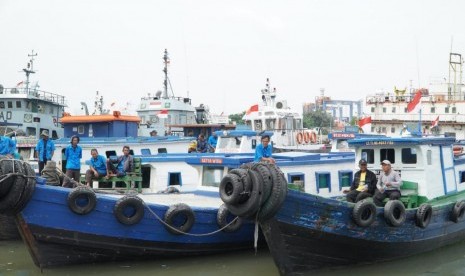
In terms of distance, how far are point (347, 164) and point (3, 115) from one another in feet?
68.9

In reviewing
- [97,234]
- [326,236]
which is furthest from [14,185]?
[326,236]

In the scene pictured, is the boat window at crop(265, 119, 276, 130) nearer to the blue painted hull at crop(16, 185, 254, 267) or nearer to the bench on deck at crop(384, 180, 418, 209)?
the bench on deck at crop(384, 180, 418, 209)

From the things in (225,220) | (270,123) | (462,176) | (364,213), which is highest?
(270,123)

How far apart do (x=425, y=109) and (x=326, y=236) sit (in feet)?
86.3

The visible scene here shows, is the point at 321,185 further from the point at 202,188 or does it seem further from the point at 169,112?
the point at 169,112

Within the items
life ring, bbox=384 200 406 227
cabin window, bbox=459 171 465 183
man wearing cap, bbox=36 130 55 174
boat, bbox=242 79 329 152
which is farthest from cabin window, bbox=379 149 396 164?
boat, bbox=242 79 329 152

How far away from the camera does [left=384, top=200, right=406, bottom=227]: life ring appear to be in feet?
→ 38.2

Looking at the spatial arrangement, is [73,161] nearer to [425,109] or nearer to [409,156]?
[409,156]

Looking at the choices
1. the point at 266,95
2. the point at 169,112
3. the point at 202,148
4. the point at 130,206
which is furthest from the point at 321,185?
the point at 169,112

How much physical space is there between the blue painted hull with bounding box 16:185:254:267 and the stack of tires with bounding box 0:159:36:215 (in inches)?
11.3

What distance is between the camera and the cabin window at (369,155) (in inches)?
547

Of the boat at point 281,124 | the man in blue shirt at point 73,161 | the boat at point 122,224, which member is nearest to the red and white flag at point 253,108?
the boat at point 281,124

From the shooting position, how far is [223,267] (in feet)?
40.3

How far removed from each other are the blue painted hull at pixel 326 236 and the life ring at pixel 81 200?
3391mm
